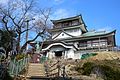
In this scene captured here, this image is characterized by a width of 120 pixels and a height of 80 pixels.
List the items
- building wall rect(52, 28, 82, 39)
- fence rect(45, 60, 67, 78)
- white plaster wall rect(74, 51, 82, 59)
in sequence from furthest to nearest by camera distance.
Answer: building wall rect(52, 28, 82, 39) → white plaster wall rect(74, 51, 82, 59) → fence rect(45, 60, 67, 78)

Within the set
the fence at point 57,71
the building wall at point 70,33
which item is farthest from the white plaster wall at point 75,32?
the fence at point 57,71

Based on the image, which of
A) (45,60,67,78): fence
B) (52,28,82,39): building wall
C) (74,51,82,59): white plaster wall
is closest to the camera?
(45,60,67,78): fence

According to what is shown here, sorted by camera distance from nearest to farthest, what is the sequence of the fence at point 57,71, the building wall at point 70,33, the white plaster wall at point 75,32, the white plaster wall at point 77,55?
the fence at point 57,71
the white plaster wall at point 77,55
the building wall at point 70,33
the white plaster wall at point 75,32

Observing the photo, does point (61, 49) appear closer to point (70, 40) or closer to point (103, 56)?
point (70, 40)

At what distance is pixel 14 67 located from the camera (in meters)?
17.6

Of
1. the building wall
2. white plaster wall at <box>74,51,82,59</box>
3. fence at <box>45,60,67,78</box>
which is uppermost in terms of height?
the building wall

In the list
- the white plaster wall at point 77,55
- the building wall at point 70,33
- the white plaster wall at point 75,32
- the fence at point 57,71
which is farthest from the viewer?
the white plaster wall at point 75,32

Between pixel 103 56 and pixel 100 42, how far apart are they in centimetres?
1162

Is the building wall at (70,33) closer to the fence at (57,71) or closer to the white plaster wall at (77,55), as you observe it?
the white plaster wall at (77,55)

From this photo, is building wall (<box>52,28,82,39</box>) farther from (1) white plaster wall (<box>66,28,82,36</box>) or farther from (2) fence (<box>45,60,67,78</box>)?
(2) fence (<box>45,60,67,78</box>)

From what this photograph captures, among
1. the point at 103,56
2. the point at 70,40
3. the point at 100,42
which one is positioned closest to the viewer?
the point at 103,56

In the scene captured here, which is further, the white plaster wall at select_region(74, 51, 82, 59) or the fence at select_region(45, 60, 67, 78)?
the white plaster wall at select_region(74, 51, 82, 59)

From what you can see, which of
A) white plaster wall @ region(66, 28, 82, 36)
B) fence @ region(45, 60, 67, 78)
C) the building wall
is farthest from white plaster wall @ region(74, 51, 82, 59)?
fence @ region(45, 60, 67, 78)

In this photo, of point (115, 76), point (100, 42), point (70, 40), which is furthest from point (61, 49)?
point (115, 76)
